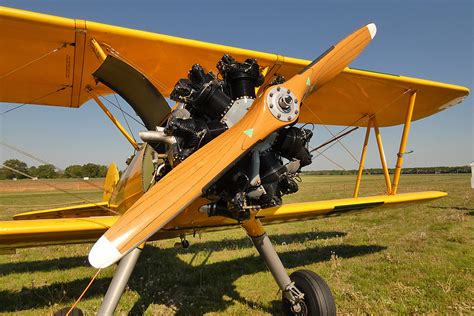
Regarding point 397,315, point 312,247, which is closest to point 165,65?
point 397,315

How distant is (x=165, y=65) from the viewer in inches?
177

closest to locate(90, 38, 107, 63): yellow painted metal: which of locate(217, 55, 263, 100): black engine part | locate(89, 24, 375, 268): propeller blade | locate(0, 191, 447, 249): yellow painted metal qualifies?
locate(217, 55, 263, 100): black engine part

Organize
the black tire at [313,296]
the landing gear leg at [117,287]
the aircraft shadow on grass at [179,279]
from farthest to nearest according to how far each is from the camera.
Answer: the aircraft shadow on grass at [179,279] < the black tire at [313,296] < the landing gear leg at [117,287]

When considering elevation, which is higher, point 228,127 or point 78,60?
point 78,60

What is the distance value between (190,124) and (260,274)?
10.9 feet

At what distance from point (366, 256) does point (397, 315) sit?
240cm

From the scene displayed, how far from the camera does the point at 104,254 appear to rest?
188 centimetres

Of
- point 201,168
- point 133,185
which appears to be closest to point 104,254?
point 201,168

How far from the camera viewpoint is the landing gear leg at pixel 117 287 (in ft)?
9.55

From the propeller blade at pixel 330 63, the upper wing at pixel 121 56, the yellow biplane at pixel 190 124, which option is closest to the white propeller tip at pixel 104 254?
the yellow biplane at pixel 190 124

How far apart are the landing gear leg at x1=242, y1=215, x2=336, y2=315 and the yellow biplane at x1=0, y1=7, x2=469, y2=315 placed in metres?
0.01

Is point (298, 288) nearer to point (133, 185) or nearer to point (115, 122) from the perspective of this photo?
point (133, 185)

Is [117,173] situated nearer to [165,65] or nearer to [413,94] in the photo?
[165,65]

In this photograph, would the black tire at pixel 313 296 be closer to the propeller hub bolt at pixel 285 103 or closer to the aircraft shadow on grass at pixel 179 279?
the aircraft shadow on grass at pixel 179 279
